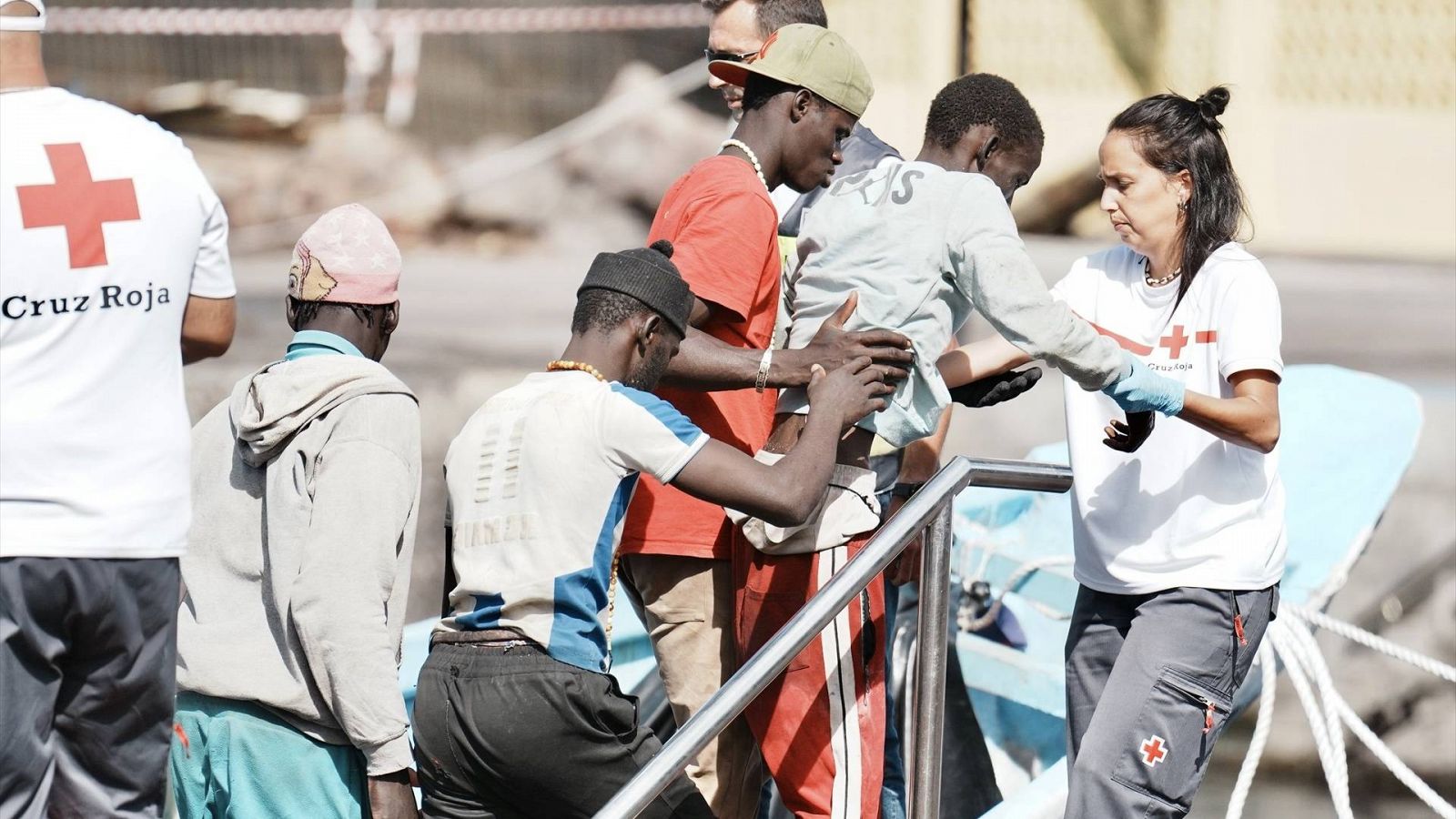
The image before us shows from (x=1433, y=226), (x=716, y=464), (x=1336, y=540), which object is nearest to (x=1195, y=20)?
(x=1433, y=226)

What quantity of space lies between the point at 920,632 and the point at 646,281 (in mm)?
777

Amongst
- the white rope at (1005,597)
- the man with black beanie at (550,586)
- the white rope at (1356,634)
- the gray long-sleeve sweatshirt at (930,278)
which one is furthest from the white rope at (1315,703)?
the man with black beanie at (550,586)

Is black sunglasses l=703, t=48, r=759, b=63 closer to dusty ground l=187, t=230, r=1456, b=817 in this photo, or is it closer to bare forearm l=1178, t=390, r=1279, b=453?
bare forearm l=1178, t=390, r=1279, b=453

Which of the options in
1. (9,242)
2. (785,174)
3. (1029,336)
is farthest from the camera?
(785,174)

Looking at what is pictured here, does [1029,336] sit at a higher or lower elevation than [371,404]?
higher

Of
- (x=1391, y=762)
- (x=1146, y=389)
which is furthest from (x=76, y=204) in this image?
(x=1391, y=762)

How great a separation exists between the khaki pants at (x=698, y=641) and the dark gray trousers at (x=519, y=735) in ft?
1.45

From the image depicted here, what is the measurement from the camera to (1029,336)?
8.23ft

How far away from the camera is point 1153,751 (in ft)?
8.46

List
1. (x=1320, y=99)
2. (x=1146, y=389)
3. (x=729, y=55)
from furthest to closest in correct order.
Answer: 1. (x=1320, y=99)
2. (x=729, y=55)
3. (x=1146, y=389)

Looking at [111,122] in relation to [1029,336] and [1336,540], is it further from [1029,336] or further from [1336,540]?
[1336,540]

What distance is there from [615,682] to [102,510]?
0.77 meters

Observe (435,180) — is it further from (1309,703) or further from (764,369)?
(764,369)

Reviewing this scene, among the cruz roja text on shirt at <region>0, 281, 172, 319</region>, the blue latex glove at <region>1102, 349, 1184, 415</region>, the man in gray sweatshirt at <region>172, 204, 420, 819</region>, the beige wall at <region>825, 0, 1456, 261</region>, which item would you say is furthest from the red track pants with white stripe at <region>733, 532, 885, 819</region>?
the beige wall at <region>825, 0, 1456, 261</region>
